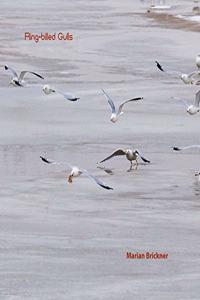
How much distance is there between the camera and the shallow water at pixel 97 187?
44.8 ft

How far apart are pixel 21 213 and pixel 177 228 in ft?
6.63

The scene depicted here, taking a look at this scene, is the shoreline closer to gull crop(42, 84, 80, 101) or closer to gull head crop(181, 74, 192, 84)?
gull head crop(181, 74, 192, 84)

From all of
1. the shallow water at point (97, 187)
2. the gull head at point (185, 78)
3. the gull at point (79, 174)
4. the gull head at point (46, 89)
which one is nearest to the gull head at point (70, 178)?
the gull at point (79, 174)

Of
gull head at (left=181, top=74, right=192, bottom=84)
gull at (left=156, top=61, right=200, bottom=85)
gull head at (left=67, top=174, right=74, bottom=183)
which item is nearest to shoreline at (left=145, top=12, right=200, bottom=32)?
gull at (left=156, top=61, right=200, bottom=85)

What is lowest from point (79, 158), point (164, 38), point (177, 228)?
point (164, 38)

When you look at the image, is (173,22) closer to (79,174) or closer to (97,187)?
(79,174)

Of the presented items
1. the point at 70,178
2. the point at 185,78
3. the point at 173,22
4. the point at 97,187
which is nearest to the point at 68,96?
the point at 185,78

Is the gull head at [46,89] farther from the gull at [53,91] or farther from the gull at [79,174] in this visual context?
the gull at [79,174]

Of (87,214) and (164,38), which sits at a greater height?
(87,214)

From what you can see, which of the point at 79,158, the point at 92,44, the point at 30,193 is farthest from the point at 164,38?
the point at 30,193

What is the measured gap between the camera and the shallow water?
13656 millimetres

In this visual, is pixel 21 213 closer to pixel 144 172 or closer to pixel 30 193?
pixel 30 193

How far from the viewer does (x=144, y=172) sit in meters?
19.0

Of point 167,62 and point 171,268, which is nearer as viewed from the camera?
point 171,268
